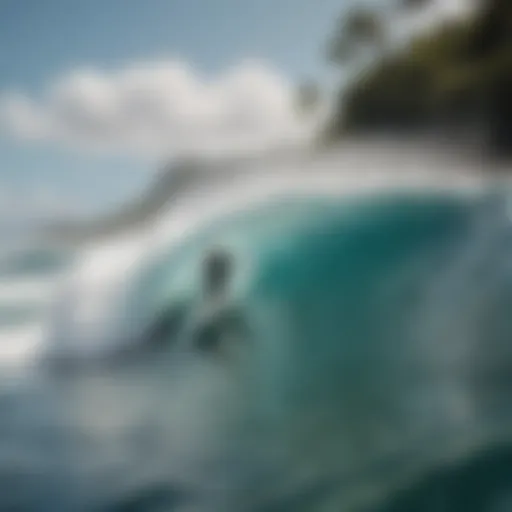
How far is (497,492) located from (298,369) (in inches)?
14.6

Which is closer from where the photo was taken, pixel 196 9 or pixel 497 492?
pixel 497 492

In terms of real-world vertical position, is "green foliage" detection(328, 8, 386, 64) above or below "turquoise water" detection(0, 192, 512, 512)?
above

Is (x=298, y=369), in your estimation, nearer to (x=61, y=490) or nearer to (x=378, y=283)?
(x=378, y=283)

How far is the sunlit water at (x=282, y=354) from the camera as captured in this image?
3.98 ft

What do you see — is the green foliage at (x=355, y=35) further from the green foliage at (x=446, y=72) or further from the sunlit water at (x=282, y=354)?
the sunlit water at (x=282, y=354)

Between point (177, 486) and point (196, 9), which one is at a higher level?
point (196, 9)

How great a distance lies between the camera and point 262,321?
127 centimetres

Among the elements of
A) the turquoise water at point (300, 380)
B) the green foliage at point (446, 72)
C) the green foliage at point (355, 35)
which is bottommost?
the turquoise water at point (300, 380)

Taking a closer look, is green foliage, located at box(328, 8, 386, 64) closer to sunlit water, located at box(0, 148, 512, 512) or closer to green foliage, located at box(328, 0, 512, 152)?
green foliage, located at box(328, 0, 512, 152)

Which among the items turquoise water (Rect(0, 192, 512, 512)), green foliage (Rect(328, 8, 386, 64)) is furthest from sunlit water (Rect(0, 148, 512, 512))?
green foliage (Rect(328, 8, 386, 64))

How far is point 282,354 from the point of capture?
1.26 m

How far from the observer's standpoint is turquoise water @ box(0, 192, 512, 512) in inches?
47.6

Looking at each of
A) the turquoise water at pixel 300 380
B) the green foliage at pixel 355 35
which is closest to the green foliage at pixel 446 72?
the green foliage at pixel 355 35

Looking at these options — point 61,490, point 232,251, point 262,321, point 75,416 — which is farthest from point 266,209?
point 61,490
